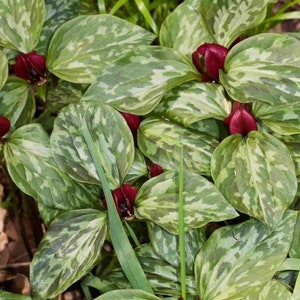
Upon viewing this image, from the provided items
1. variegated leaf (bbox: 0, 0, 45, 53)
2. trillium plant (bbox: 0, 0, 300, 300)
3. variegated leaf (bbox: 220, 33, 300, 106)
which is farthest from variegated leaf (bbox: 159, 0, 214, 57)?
variegated leaf (bbox: 0, 0, 45, 53)

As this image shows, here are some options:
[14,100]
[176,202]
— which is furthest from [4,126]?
[176,202]

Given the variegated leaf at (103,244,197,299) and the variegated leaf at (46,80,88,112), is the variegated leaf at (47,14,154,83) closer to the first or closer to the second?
the variegated leaf at (46,80,88,112)

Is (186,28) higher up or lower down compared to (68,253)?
higher up

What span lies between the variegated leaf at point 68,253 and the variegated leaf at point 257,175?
0.19 metres

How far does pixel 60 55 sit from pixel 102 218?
28 cm

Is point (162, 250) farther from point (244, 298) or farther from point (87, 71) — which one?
point (87, 71)

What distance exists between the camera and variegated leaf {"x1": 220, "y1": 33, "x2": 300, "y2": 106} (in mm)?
960

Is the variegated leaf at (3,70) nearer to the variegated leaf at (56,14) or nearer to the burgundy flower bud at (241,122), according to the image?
the variegated leaf at (56,14)

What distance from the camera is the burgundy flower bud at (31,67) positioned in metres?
1.11

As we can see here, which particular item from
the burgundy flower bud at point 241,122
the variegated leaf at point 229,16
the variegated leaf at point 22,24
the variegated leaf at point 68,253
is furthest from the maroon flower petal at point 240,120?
the variegated leaf at point 22,24

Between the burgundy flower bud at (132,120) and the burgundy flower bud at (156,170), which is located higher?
the burgundy flower bud at (132,120)

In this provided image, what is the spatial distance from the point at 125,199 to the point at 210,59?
0.25 meters

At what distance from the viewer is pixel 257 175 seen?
0.98m

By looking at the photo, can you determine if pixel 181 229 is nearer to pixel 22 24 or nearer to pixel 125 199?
pixel 125 199
